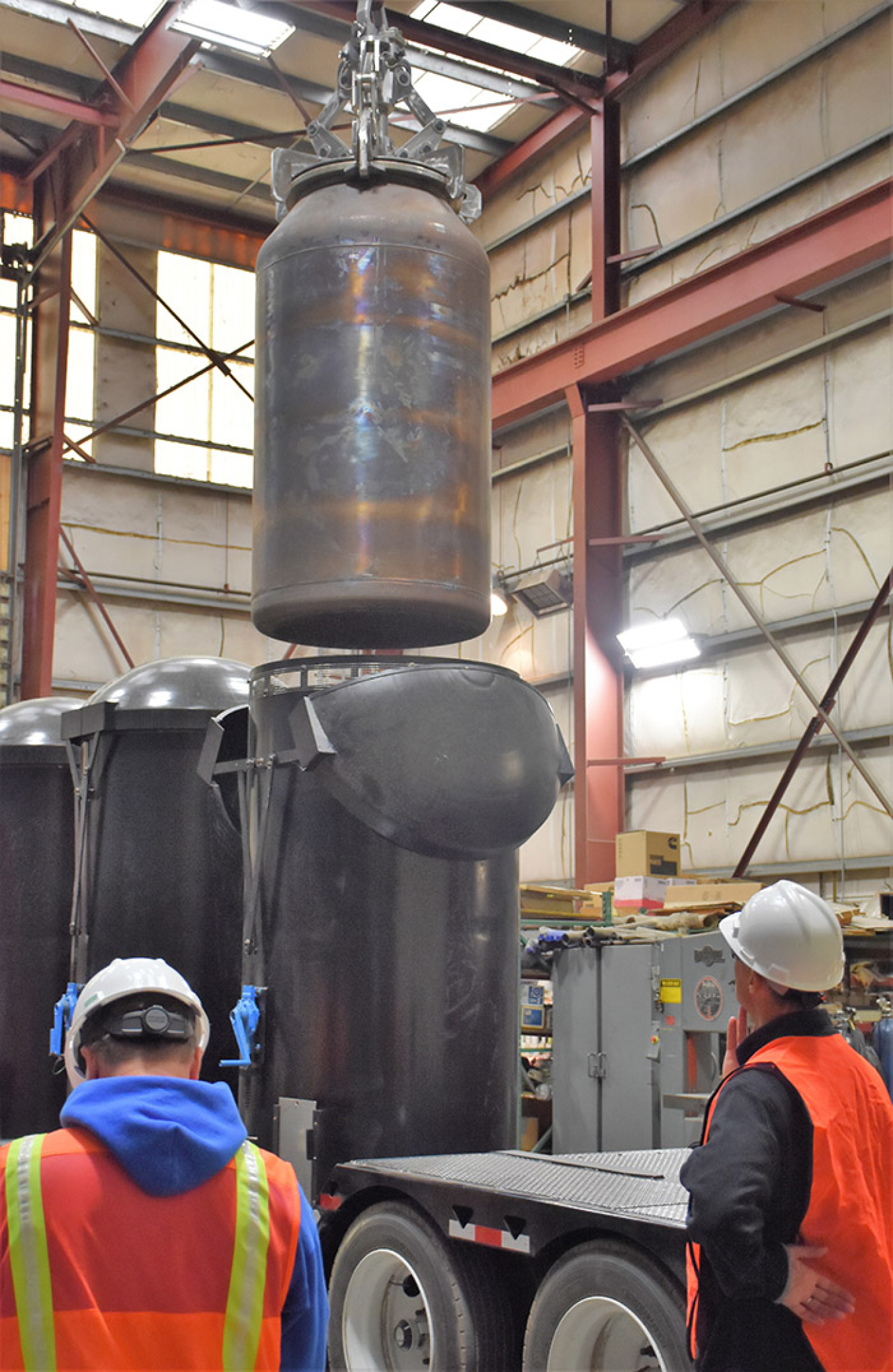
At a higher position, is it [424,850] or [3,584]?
[3,584]

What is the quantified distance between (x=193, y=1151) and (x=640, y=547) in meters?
14.6

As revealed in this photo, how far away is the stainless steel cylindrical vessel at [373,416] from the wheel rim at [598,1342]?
3.04m

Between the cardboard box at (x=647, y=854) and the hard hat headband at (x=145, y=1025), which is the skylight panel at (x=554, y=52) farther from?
the hard hat headband at (x=145, y=1025)

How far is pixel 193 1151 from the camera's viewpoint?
239cm

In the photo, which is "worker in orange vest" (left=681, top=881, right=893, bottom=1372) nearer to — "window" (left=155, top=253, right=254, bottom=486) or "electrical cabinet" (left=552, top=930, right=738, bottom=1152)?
"electrical cabinet" (left=552, top=930, right=738, bottom=1152)

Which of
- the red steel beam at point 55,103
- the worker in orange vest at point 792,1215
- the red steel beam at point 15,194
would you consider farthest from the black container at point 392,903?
the red steel beam at point 15,194

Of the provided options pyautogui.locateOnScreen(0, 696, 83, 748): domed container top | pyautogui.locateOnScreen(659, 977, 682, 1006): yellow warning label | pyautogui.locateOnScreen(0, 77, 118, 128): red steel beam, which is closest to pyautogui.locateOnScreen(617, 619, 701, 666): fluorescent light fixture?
pyautogui.locateOnScreen(659, 977, 682, 1006): yellow warning label

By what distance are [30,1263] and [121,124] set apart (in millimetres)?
16235

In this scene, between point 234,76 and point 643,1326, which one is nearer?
point 643,1326

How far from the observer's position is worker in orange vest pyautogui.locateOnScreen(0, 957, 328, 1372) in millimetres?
2367

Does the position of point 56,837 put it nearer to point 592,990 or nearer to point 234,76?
point 592,990

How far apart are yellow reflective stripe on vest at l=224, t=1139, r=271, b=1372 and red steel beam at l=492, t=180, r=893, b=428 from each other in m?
12.1

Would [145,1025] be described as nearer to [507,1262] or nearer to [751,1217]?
[751,1217]

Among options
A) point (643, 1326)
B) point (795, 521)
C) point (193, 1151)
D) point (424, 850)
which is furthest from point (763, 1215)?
point (795, 521)
